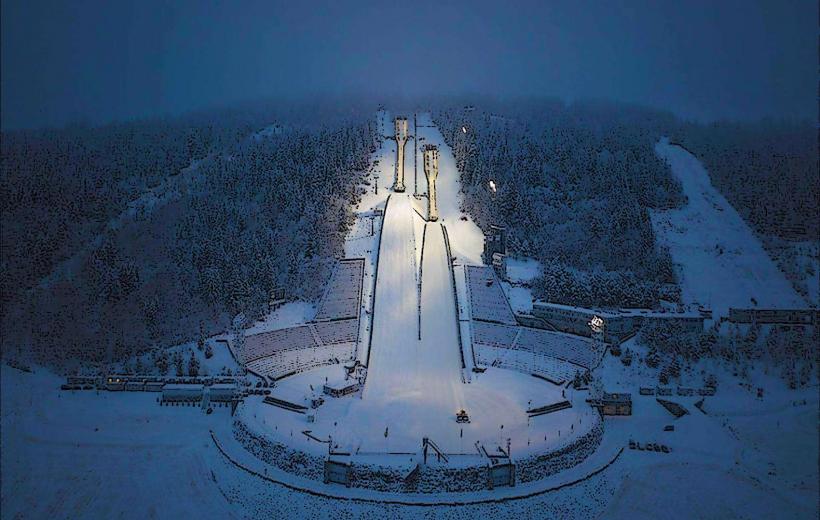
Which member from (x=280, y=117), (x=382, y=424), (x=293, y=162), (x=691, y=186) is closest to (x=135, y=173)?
(x=293, y=162)

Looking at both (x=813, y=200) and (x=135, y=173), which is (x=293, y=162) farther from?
(x=813, y=200)

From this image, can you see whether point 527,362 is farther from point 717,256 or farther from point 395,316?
point 717,256

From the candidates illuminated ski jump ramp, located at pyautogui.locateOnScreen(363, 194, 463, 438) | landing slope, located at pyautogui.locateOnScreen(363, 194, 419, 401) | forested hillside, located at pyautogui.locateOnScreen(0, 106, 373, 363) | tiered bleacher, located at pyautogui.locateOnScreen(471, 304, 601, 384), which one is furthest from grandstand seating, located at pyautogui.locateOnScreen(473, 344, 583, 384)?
forested hillside, located at pyautogui.locateOnScreen(0, 106, 373, 363)

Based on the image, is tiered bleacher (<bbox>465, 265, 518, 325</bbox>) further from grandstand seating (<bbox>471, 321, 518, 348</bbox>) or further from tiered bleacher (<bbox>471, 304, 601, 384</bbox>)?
tiered bleacher (<bbox>471, 304, 601, 384</bbox>)

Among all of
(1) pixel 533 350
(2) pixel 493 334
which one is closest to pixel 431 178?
(2) pixel 493 334

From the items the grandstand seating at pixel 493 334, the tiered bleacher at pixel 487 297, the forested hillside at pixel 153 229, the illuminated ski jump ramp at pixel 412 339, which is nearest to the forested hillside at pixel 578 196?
the tiered bleacher at pixel 487 297
